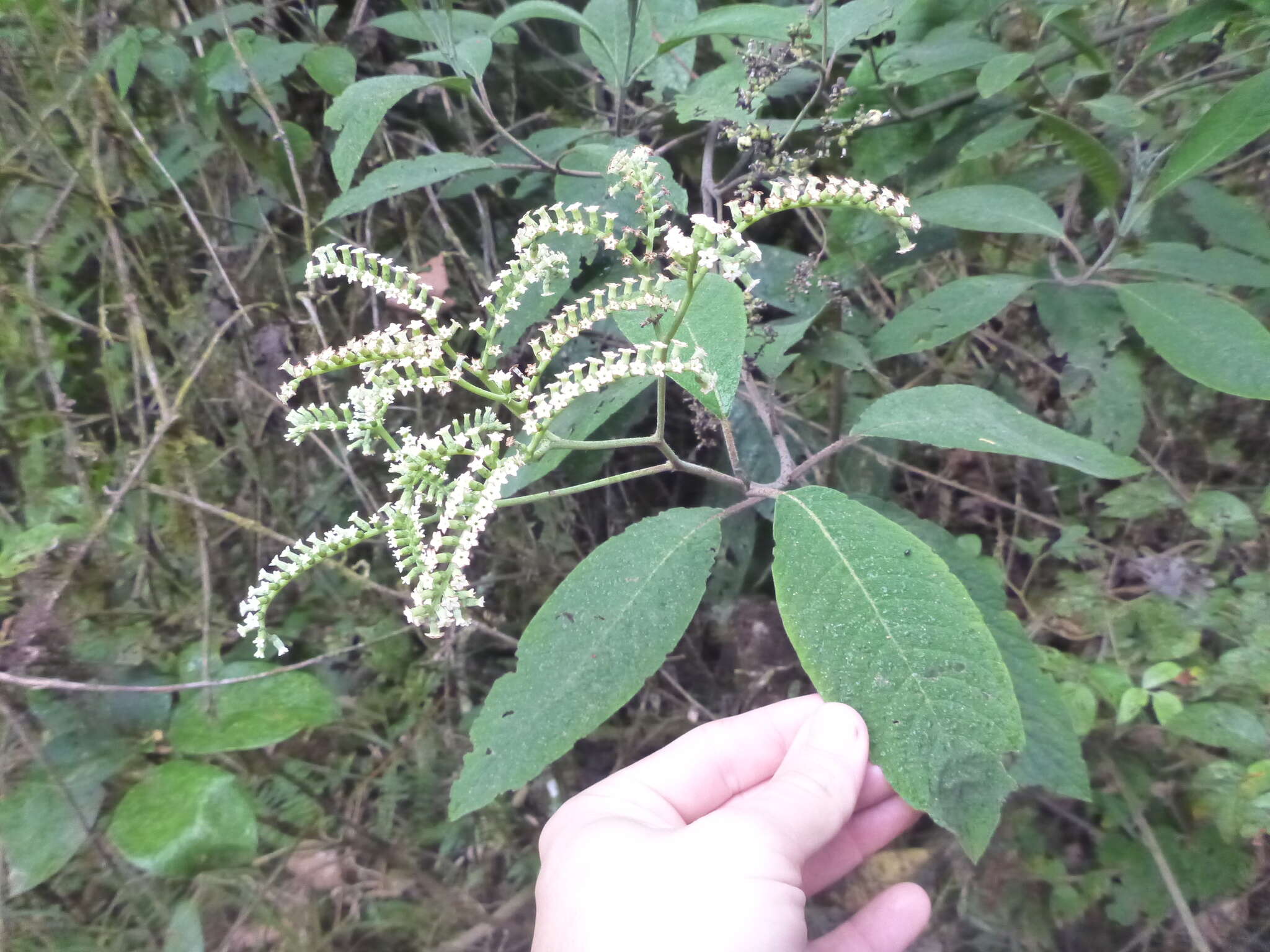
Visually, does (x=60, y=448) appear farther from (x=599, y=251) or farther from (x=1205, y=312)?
(x=1205, y=312)

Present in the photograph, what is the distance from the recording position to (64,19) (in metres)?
2.07

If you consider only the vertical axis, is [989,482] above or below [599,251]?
below

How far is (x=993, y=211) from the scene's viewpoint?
1480 millimetres

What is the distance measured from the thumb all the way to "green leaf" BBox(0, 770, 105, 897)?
4.87 ft

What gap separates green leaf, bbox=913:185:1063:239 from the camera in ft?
4.81

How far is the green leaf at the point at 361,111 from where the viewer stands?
137 centimetres

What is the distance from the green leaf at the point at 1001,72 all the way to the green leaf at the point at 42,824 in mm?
2348

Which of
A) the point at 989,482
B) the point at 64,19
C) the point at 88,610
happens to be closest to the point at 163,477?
the point at 88,610

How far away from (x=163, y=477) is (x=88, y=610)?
1.37 feet

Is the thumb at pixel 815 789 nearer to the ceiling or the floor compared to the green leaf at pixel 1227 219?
nearer to the floor

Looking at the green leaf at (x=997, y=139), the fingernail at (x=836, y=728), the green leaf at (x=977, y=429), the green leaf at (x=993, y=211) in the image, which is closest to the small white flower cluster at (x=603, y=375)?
the green leaf at (x=977, y=429)

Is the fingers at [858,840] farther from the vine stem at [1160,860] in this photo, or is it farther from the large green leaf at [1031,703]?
the vine stem at [1160,860]

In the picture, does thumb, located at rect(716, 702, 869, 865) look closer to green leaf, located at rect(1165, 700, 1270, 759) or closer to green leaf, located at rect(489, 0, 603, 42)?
green leaf, located at rect(1165, 700, 1270, 759)

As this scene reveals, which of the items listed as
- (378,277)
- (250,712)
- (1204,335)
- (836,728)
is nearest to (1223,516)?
(1204,335)
